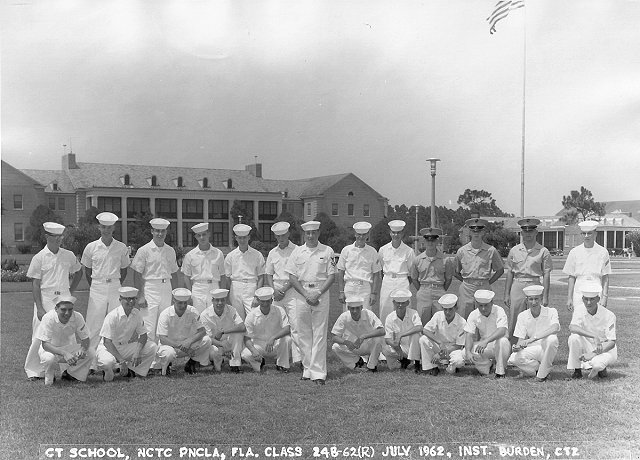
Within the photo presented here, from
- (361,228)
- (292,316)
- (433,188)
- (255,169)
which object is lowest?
(292,316)

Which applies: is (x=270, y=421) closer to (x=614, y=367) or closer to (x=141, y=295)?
(x=141, y=295)

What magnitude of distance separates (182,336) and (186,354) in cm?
26

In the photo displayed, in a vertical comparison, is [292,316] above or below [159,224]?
below

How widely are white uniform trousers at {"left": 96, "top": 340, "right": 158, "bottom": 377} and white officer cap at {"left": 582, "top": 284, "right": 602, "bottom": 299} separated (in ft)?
15.7

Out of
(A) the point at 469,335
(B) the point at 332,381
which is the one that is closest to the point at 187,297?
(B) the point at 332,381

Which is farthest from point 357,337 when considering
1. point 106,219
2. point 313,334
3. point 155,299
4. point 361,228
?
point 106,219

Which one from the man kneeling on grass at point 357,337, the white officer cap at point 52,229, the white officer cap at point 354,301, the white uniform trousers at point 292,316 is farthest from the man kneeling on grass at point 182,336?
the white officer cap at point 354,301

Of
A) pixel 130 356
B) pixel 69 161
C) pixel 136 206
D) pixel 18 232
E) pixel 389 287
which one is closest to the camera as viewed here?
pixel 130 356

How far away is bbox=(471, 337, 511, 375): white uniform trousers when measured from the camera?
21.1 feet

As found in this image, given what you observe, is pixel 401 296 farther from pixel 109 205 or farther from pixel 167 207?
pixel 109 205

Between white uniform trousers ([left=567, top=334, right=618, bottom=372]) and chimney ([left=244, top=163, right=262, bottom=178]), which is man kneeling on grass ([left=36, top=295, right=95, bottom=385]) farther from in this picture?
white uniform trousers ([left=567, top=334, right=618, bottom=372])

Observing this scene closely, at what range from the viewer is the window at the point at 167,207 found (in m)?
9.16

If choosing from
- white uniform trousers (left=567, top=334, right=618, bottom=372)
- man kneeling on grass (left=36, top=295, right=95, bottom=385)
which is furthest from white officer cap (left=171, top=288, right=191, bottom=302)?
white uniform trousers (left=567, top=334, right=618, bottom=372)

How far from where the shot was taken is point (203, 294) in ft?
24.4
